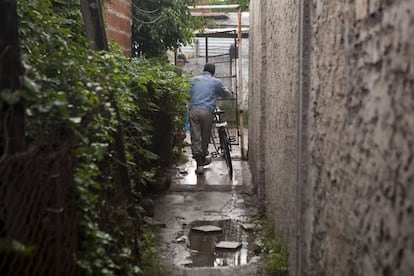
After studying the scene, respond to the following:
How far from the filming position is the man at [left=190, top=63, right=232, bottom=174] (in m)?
9.65

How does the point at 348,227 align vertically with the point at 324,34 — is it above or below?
below

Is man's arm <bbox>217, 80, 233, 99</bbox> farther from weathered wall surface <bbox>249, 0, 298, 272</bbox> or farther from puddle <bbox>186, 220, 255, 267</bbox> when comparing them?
puddle <bbox>186, 220, 255, 267</bbox>

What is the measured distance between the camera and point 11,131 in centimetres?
215

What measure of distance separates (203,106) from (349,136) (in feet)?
24.7

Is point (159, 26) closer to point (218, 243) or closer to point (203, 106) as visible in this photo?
point (203, 106)

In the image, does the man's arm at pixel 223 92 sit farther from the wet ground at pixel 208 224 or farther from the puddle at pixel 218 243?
the puddle at pixel 218 243

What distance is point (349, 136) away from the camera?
7.34 ft

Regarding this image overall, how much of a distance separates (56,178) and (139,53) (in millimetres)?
8513

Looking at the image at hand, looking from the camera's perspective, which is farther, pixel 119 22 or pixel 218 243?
pixel 119 22

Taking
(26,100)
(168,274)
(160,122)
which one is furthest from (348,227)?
(160,122)

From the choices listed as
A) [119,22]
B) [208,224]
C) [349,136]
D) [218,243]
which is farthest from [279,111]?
[119,22]

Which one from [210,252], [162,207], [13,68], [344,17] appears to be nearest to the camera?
[13,68]

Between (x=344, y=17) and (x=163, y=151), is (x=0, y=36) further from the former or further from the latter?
(x=163, y=151)

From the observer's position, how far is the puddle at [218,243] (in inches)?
203
